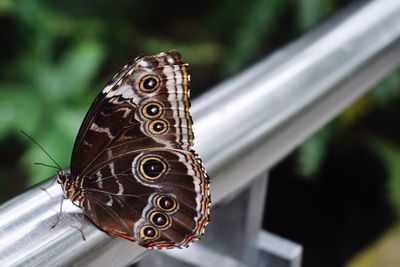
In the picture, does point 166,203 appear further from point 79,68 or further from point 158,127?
point 79,68

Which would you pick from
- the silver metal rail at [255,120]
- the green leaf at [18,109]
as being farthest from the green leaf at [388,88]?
the silver metal rail at [255,120]

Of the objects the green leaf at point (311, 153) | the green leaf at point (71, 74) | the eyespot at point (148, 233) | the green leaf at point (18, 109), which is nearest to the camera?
the eyespot at point (148, 233)

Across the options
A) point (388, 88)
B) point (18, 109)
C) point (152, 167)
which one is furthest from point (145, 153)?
point (18, 109)

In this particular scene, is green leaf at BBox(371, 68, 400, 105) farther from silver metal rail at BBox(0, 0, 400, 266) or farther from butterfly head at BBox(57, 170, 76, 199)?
butterfly head at BBox(57, 170, 76, 199)

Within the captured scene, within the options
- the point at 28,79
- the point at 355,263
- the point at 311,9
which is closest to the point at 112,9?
the point at 28,79

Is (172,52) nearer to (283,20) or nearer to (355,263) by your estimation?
(355,263)

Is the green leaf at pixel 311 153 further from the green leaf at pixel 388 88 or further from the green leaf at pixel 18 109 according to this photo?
the green leaf at pixel 18 109

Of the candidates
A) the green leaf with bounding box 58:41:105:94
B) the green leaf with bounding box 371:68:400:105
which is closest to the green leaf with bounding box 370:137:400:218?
A: the green leaf with bounding box 371:68:400:105

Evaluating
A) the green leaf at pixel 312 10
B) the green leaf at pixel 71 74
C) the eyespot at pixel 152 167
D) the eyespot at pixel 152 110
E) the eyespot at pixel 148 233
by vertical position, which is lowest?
the eyespot at pixel 148 233
